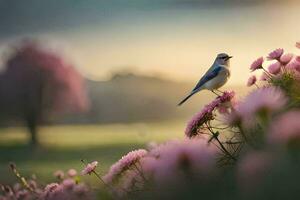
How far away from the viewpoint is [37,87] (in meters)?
6.97

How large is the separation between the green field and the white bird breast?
281 cm

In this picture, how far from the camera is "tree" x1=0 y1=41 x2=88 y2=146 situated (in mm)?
6734

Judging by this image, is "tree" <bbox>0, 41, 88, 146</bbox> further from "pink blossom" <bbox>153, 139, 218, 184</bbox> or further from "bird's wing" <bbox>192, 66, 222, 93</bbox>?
"pink blossom" <bbox>153, 139, 218, 184</bbox>

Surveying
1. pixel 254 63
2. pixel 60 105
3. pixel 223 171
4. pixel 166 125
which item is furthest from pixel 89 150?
pixel 223 171

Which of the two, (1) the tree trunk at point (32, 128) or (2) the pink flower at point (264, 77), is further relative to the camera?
Answer: (1) the tree trunk at point (32, 128)

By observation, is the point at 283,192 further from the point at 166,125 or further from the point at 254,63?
the point at 166,125

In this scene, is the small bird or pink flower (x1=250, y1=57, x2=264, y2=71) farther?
the small bird

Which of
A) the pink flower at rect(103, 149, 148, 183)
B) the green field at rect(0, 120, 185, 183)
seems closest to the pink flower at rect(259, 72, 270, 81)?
the pink flower at rect(103, 149, 148, 183)

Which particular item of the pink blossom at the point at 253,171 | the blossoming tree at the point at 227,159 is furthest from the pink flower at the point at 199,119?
the pink blossom at the point at 253,171

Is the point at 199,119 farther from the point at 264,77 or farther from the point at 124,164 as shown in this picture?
the point at 264,77

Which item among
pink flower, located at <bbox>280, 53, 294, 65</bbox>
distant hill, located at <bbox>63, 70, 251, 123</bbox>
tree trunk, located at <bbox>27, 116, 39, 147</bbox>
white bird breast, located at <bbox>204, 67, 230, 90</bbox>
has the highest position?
tree trunk, located at <bbox>27, 116, 39, 147</bbox>

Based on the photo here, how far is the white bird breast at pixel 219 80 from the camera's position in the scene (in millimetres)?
1485

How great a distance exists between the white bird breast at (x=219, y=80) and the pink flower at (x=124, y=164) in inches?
28.6

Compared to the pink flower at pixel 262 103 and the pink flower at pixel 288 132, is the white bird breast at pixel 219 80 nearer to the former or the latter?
the pink flower at pixel 262 103
